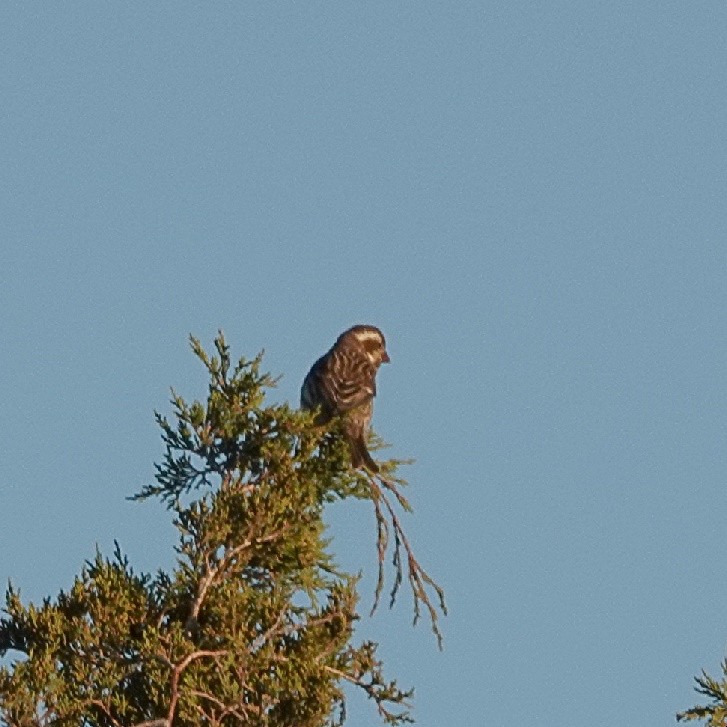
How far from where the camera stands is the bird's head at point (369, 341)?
15.7 meters

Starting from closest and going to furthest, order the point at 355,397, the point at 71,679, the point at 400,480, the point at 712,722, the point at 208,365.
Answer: the point at 712,722 → the point at 71,679 → the point at 208,365 → the point at 400,480 → the point at 355,397

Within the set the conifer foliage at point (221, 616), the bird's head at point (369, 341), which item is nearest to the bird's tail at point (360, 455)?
the conifer foliage at point (221, 616)

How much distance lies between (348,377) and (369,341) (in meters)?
1.54

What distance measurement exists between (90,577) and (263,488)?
0.89 meters

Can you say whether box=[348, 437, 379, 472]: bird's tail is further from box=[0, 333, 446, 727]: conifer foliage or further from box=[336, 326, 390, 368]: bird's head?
box=[336, 326, 390, 368]: bird's head

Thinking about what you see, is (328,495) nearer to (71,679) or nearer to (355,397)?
(71,679)

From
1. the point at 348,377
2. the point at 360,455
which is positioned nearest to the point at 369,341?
the point at 348,377

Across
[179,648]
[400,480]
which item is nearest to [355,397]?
[400,480]

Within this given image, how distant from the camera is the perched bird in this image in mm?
13711

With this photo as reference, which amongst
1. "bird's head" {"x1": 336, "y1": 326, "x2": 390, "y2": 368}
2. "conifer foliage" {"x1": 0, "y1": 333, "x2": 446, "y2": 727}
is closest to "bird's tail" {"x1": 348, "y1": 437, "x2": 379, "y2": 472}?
"conifer foliage" {"x1": 0, "y1": 333, "x2": 446, "y2": 727}

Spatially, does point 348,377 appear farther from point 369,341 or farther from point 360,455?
point 360,455

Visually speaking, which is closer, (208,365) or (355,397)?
(208,365)

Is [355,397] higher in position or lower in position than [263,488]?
higher

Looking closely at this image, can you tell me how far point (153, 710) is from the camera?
31.2ft
